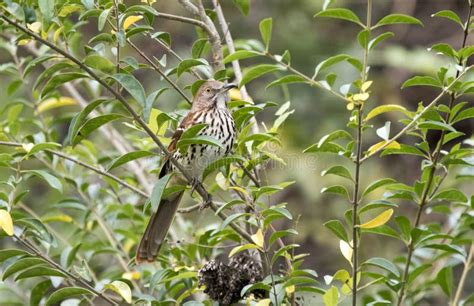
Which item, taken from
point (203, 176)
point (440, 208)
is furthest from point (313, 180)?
point (203, 176)

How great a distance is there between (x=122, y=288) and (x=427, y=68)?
3684 mm

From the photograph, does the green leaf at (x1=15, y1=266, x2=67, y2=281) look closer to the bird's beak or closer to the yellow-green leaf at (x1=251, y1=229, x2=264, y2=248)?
the yellow-green leaf at (x1=251, y1=229, x2=264, y2=248)

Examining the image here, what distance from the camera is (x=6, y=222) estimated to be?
243 cm

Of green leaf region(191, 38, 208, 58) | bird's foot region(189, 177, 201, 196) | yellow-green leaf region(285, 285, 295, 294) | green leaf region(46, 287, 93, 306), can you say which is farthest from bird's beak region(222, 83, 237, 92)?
green leaf region(46, 287, 93, 306)

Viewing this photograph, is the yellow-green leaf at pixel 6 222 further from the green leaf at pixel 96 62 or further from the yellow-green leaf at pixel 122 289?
the green leaf at pixel 96 62

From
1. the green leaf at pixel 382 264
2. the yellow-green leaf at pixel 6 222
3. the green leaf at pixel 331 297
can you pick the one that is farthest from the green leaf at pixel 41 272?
the green leaf at pixel 382 264

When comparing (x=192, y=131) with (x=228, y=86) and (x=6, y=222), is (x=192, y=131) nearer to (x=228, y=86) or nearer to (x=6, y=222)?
→ (x=6, y=222)

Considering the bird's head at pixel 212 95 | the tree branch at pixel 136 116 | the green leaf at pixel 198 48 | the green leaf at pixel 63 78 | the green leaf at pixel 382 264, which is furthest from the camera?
the bird's head at pixel 212 95

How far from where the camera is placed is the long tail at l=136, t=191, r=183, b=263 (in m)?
3.11

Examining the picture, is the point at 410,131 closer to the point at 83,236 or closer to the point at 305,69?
the point at 83,236

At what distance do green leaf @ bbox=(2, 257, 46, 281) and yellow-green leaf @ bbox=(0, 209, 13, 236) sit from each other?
13cm

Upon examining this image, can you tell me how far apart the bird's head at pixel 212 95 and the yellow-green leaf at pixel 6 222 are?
0.89 metres

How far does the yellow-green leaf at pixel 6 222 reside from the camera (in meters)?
2.41

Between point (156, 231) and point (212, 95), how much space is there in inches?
24.3
